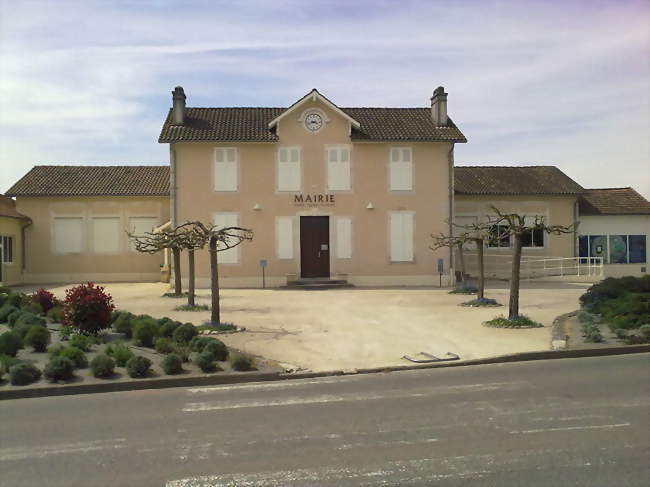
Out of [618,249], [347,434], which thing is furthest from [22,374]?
[618,249]

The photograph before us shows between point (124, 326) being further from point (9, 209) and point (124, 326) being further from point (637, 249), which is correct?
point (637, 249)

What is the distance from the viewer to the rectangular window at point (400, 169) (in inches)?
1043

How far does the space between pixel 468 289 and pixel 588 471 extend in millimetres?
17582

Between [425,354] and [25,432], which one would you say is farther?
[425,354]

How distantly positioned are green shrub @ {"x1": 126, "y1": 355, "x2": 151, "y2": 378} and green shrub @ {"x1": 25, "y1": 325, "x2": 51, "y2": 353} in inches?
107

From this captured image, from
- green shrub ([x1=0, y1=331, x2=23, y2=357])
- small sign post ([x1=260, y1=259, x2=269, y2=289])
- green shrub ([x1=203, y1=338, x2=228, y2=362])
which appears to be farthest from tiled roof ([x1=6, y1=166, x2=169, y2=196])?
green shrub ([x1=203, y1=338, x2=228, y2=362])

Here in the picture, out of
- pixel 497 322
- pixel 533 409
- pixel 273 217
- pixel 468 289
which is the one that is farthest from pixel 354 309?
pixel 533 409

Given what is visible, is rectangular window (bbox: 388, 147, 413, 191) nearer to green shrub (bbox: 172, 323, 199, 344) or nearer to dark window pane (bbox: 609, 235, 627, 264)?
dark window pane (bbox: 609, 235, 627, 264)

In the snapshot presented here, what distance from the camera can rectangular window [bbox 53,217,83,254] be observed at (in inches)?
1179

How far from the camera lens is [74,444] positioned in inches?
258

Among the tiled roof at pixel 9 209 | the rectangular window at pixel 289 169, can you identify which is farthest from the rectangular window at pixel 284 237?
the tiled roof at pixel 9 209

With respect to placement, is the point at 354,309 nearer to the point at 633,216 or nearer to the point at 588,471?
the point at 588,471

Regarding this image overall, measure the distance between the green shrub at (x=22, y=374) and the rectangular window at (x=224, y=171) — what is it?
1687cm

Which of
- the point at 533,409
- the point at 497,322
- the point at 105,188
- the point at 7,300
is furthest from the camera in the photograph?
the point at 105,188
